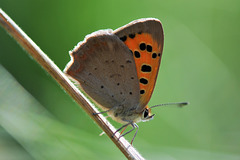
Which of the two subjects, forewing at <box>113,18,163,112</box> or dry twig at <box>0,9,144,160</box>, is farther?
forewing at <box>113,18,163,112</box>

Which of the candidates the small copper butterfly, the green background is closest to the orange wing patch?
the small copper butterfly

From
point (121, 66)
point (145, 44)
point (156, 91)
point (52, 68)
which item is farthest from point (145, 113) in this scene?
point (156, 91)

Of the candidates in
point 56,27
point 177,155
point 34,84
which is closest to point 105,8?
point 56,27

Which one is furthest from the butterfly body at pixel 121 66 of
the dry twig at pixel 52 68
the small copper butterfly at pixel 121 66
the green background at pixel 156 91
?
the dry twig at pixel 52 68

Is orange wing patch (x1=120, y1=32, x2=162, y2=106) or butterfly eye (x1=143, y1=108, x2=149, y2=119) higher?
orange wing patch (x1=120, y1=32, x2=162, y2=106)

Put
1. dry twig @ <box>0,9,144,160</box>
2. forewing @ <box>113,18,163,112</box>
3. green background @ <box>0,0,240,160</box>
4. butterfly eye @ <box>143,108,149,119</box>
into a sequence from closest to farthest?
dry twig @ <box>0,9,144,160</box> < green background @ <box>0,0,240,160</box> < forewing @ <box>113,18,163,112</box> < butterfly eye @ <box>143,108,149,119</box>

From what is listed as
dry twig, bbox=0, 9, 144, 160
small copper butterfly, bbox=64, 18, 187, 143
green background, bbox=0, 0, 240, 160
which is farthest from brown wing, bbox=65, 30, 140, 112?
dry twig, bbox=0, 9, 144, 160

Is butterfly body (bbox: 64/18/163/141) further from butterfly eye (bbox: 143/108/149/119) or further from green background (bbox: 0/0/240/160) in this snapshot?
green background (bbox: 0/0/240/160)

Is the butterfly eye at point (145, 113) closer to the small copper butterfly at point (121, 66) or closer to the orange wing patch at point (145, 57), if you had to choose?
the small copper butterfly at point (121, 66)

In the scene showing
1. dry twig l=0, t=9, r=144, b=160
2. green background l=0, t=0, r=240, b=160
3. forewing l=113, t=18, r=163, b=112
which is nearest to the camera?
dry twig l=0, t=9, r=144, b=160

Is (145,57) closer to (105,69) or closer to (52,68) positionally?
(105,69)
